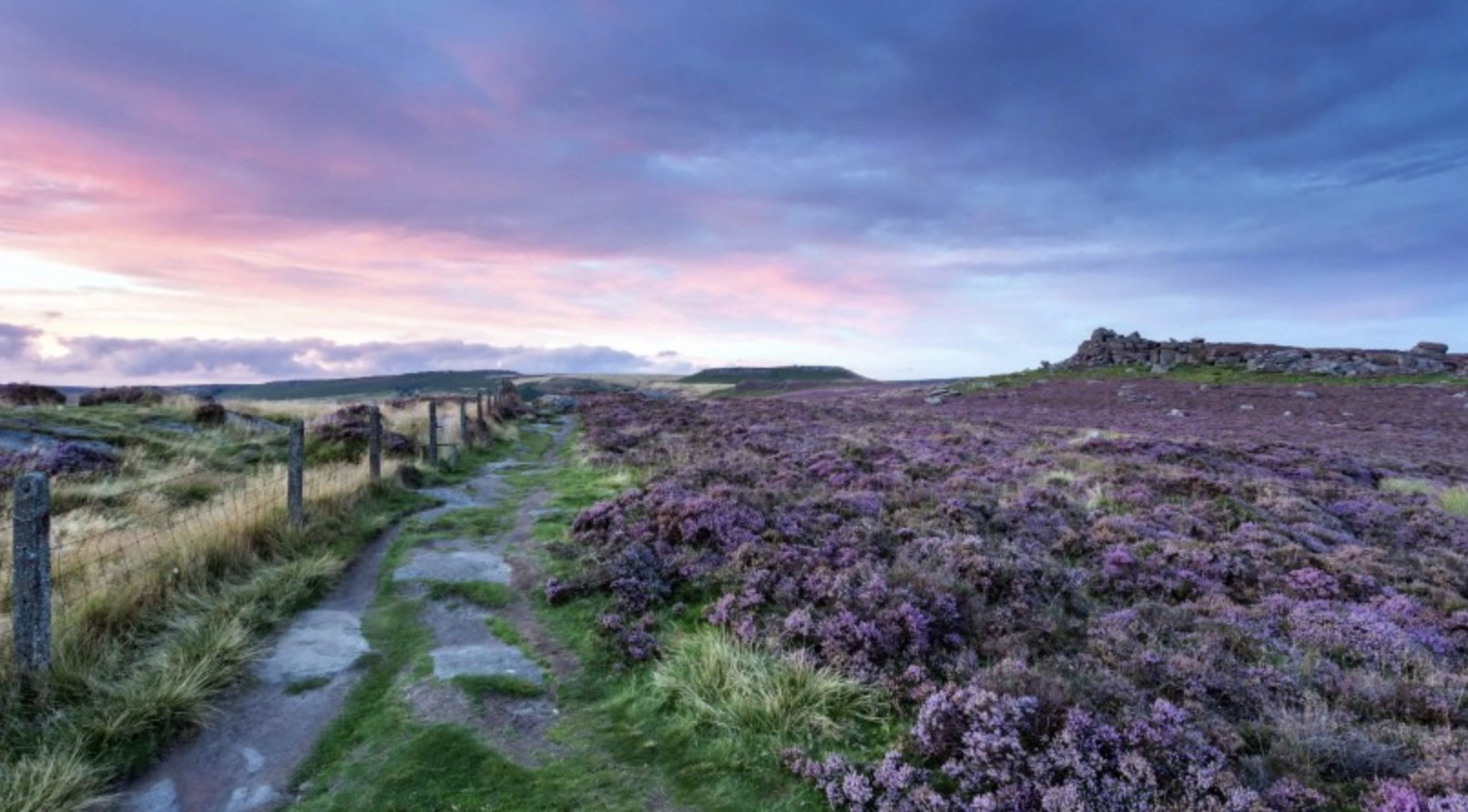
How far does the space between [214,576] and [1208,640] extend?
1176 centimetres

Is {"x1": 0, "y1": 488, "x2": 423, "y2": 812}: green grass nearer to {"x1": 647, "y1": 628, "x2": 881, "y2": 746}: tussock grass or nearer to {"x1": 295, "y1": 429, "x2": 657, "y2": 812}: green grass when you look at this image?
{"x1": 295, "y1": 429, "x2": 657, "y2": 812}: green grass

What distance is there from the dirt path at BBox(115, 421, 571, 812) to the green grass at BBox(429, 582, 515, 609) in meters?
0.11

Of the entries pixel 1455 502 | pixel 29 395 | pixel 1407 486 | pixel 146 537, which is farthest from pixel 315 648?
pixel 29 395

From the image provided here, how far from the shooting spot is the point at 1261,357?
2367 inches

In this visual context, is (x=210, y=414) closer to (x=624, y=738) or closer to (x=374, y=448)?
(x=374, y=448)

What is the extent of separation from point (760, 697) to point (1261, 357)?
71.5 m

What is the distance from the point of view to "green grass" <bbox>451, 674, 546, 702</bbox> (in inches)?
260

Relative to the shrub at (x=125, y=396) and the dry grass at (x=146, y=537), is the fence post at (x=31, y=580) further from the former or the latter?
the shrub at (x=125, y=396)

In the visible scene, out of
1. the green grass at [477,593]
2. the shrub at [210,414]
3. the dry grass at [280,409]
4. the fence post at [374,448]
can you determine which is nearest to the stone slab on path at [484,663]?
the green grass at [477,593]

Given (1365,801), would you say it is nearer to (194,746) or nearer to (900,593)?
(900,593)

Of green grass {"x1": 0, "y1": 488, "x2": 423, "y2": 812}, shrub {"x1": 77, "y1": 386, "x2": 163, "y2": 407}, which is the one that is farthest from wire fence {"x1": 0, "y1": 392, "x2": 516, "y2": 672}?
shrub {"x1": 77, "y1": 386, "x2": 163, "y2": 407}

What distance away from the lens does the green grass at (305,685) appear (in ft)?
21.7

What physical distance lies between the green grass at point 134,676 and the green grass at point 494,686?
215cm

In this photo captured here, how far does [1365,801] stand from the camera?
14.7 feet
